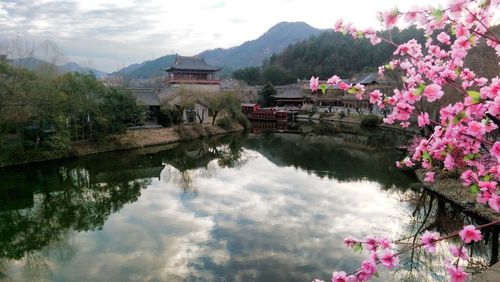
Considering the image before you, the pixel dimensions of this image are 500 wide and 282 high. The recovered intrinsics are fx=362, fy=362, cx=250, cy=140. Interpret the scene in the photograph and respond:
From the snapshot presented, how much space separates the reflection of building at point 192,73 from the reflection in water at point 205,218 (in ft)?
89.6

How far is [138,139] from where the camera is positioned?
82.0 feet

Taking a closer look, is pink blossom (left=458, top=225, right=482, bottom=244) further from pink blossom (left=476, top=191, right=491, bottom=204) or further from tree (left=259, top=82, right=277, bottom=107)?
tree (left=259, top=82, right=277, bottom=107)

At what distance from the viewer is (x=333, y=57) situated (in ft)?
238

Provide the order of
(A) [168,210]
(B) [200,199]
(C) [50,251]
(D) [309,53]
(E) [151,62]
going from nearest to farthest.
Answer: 1. (C) [50,251]
2. (A) [168,210]
3. (B) [200,199]
4. (D) [309,53]
5. (E) [151,62]

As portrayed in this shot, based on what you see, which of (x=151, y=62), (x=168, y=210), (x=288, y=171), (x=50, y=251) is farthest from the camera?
(x=151, y=62)

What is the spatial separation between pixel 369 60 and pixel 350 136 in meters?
42.9

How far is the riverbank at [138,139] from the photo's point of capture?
2114cm

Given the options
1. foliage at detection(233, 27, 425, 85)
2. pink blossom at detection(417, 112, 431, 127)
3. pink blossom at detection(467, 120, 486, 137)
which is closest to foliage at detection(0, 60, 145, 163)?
pink blossom at detection(417, 112, 431, 127)

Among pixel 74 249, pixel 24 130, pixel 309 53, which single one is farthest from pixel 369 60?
pixel 74 249

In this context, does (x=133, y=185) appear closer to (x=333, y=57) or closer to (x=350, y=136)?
(x=350, y=136)

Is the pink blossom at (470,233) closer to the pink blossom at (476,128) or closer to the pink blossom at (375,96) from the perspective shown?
the pink blossom at (476,128)

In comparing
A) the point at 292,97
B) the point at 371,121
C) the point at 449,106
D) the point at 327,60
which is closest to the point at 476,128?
the point at 449,106

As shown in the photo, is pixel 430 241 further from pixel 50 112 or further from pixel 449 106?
pixel 50 112

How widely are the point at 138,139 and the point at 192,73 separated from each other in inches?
959
